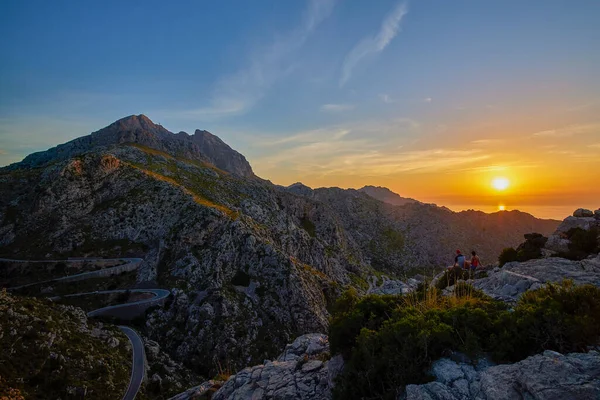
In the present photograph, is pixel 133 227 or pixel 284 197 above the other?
pixel 284 197

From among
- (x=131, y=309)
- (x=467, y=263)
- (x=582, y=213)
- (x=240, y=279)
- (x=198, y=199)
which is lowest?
(x=131, y=309)

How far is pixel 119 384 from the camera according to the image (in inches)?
1651

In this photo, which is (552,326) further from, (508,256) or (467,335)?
(508,256)

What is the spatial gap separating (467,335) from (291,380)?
29.7 feet

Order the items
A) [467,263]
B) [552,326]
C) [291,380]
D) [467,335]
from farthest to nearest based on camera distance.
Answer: [467,263] < [291,380] < [467,335] < [552,326]

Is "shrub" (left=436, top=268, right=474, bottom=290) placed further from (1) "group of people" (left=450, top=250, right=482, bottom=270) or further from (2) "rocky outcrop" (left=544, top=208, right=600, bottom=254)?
(2) "rocky outcrop" (left=544, top=208, right=600, bottom=254)

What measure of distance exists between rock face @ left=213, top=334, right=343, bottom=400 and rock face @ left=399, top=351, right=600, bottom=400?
4741 millimetres

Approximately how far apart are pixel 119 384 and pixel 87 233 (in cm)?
6623

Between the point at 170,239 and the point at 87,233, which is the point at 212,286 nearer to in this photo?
the point at 170,239

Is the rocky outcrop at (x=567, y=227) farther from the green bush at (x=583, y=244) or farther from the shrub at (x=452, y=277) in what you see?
the shrub at (x=452, y=277)

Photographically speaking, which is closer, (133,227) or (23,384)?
(23,384)

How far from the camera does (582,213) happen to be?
93.7ft

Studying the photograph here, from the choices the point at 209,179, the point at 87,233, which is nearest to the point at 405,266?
the point at 209,179

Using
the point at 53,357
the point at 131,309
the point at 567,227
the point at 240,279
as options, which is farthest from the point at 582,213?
the point at 131,309
